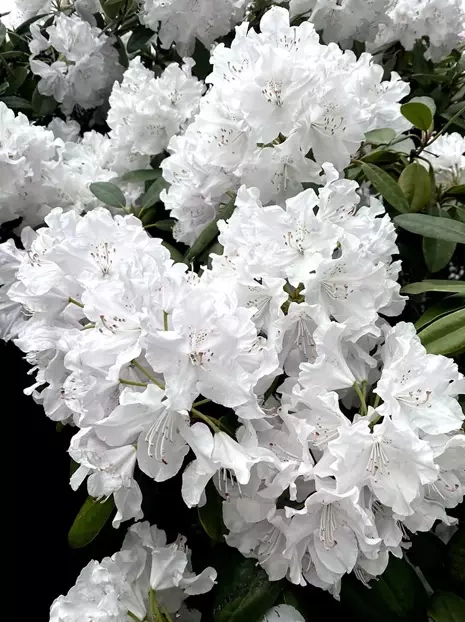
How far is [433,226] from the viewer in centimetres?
81

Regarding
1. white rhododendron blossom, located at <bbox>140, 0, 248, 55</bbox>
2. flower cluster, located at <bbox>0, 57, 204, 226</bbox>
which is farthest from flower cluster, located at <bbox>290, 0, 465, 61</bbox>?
flower cluster, located at <bbox>0, 57, 204, 226</bbox>

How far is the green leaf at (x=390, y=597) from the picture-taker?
0.72m

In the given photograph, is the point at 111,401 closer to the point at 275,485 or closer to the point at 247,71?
the point at 275,485

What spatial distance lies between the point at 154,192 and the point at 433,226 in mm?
412

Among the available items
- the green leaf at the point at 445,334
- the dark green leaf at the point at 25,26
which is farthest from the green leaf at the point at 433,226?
the dark green leaf at the point at 25,26

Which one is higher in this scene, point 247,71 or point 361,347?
point 247,71

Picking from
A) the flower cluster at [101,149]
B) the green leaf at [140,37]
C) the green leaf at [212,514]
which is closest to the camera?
the green leaf at [212,514]

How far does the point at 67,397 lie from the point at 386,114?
0.59m

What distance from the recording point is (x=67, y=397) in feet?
2.20

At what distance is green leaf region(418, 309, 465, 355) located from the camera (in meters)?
0.70

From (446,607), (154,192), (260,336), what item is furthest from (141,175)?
(446,607)

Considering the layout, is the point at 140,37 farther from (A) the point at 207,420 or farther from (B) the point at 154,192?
(A) the point at 207,420

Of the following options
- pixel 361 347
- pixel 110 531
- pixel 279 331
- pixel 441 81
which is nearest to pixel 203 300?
pixel 279 331

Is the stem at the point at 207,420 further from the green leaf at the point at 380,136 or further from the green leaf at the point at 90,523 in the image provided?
the green leaf at the point at 380,136
